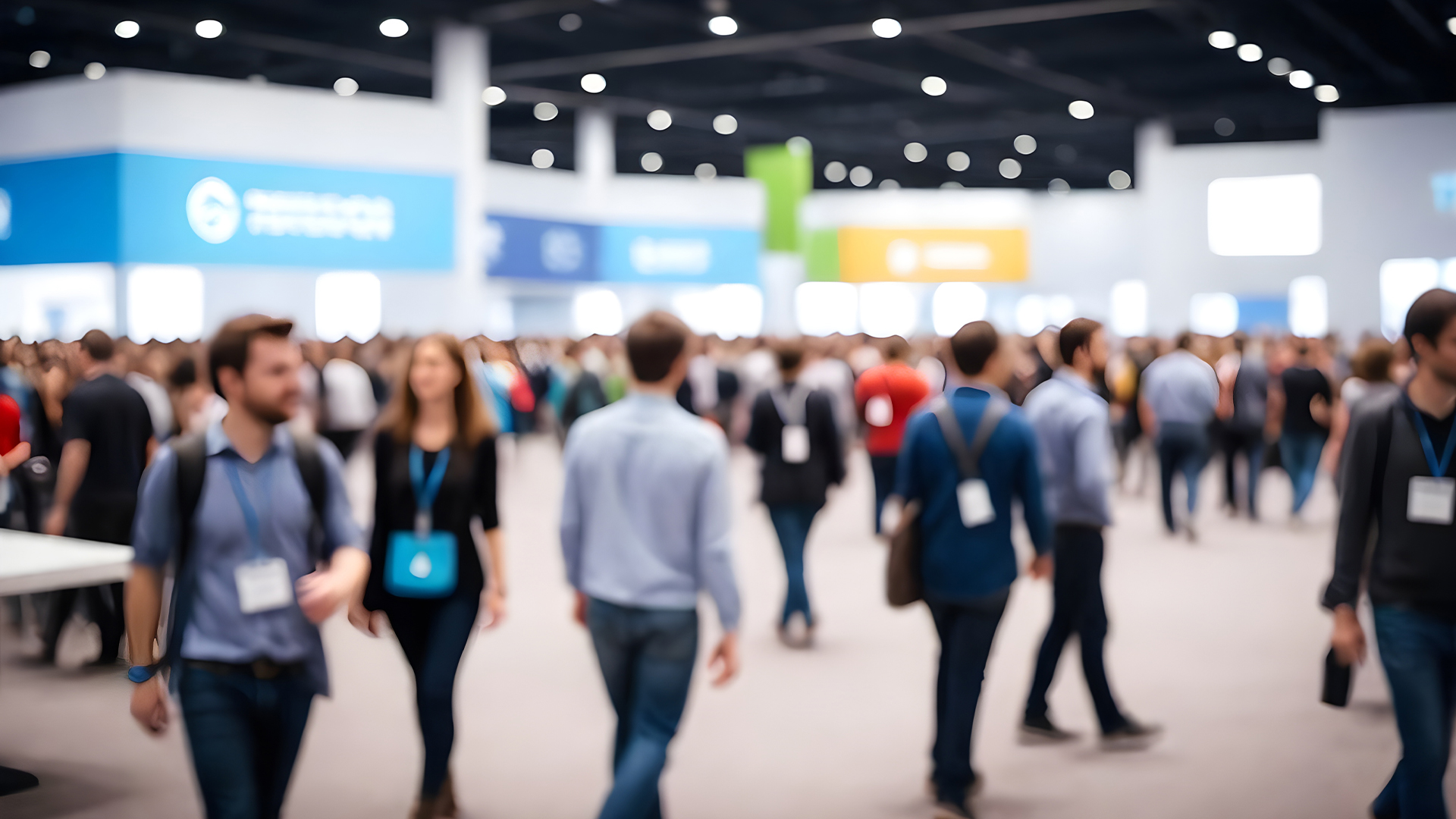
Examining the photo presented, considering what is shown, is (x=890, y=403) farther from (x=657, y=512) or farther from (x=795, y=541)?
(x=657, y=512)

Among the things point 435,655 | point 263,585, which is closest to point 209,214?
point 435,655

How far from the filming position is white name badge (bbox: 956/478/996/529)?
3.81 meters

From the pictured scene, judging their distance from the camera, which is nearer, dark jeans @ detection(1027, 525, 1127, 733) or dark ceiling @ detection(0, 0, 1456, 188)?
dark jeans @ detection(1027, 525, 1127, 733)

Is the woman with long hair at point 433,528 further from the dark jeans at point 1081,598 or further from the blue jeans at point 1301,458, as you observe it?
the blue jeans at point 1301,458

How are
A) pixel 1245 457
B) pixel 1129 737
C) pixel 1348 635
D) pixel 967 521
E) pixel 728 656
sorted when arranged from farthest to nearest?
pixel 1245 457
pixel 1129 737
pixel 967 521
pixel 728 656
pixel 1348 635

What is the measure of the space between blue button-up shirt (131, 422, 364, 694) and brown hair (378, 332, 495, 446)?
1098 millimetres

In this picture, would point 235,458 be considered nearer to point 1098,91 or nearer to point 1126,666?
point 1126,666

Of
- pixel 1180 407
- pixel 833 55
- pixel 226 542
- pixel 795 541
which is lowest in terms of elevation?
pixel 795 541

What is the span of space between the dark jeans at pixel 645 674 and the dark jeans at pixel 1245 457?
8.84m

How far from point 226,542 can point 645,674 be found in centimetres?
99

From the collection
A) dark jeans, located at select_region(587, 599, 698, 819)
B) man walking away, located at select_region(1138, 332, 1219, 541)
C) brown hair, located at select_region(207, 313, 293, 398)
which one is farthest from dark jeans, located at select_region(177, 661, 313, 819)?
man walking away, located at select_region(1138, 332, 1219, 541)

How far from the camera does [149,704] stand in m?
2.63

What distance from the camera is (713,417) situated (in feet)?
55.3

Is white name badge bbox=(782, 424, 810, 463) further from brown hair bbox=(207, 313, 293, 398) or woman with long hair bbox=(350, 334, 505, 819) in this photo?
brown hair bbox=(207, 313, 293, 398)
